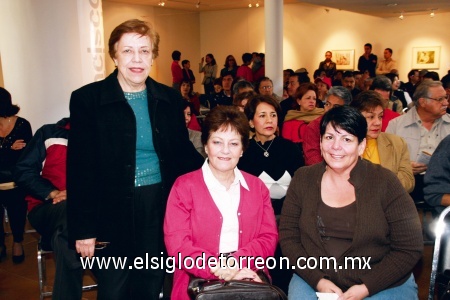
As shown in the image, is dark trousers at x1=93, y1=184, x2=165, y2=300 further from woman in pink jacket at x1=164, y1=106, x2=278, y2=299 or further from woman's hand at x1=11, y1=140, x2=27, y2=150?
woman's hand at x1=11, y1=140, x2=27, y2=150

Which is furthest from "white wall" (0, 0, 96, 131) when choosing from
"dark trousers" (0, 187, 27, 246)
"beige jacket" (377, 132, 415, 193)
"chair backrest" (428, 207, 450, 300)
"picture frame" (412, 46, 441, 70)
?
"picture frame" (412, 46, 441, 70)

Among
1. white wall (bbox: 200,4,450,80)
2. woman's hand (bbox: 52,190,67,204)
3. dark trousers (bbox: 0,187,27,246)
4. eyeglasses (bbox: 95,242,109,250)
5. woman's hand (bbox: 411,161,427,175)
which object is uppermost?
white wall (bbox: 200,4,450,80)

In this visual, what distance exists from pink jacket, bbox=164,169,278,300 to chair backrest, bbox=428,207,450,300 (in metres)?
0.83

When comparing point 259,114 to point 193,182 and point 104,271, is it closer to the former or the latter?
point 193,182

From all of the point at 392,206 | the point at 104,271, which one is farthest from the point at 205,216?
the point at 392,206

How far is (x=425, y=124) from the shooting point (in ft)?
14.2

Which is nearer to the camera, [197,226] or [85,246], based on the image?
[85,246]

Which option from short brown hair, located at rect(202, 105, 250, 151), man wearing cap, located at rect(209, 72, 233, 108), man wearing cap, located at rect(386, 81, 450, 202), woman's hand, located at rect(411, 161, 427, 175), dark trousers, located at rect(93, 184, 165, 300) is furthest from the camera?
man wearing cap, located at rect(209, 72, 233, 108)

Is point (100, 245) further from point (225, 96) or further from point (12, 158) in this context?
point (225, 96)

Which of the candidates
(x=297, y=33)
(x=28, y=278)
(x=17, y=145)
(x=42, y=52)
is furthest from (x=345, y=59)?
(x=28, y=278)

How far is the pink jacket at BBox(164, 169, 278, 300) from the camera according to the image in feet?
7.84

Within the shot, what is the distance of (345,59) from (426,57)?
273 centimetres

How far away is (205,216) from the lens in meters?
2.41

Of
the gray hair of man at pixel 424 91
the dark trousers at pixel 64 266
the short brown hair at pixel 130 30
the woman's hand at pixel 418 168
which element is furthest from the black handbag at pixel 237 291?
the gray hair of man at pixel 424 91
